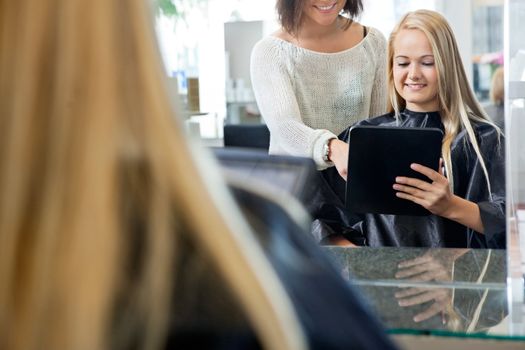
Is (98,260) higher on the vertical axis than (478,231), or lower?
higher

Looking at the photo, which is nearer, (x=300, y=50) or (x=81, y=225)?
(x=81, y=225)

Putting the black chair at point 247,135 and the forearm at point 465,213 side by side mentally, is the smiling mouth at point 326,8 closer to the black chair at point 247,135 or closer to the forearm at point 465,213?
the black chair at point 247,135

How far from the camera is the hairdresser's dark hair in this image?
1250 millimetres

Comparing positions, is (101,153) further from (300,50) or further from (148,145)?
(300,50)

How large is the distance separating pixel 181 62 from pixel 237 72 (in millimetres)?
86

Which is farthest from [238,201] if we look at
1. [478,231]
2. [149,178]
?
[478,231]

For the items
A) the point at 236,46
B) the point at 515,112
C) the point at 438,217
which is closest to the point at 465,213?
the point at 438,217

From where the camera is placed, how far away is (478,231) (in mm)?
1198

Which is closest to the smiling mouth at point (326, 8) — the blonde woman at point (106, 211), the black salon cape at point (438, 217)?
the black salon cape at point (438, 217)

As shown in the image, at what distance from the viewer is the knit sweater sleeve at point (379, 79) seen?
1247 millimetres

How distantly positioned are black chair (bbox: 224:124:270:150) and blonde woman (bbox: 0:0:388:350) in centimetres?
93

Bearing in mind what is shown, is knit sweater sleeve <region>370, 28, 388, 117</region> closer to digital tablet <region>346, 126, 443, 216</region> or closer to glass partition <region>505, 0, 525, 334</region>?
digital tablet <region>346, 126, 443, 216</region>

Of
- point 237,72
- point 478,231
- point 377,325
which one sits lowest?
point 478,231

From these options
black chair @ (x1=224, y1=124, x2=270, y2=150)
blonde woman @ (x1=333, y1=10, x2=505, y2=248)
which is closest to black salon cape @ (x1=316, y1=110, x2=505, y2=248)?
blonde woman @ (x1=333, y1=10, x2=505, y2=248)
